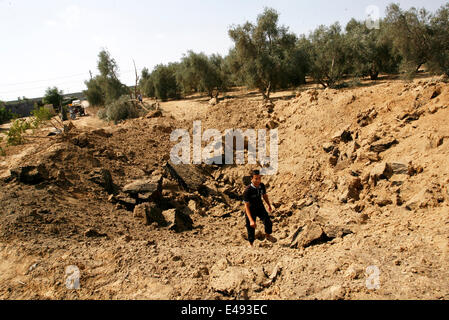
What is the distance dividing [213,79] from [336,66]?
35.5 feet

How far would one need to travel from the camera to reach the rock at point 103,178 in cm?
699

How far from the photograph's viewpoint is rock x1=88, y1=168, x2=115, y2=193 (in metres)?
6.99

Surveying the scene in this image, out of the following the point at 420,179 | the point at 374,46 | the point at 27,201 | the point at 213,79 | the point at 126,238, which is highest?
the point at 374,46

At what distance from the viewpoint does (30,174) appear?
6.31 meters

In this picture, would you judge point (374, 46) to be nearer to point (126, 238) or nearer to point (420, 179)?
point (420, 179)

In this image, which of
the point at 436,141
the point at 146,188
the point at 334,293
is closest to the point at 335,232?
the point at 334,293

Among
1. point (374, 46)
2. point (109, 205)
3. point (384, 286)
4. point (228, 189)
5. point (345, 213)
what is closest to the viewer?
point (384, 286)

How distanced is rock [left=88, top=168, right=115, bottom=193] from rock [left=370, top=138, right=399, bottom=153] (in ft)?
20.7

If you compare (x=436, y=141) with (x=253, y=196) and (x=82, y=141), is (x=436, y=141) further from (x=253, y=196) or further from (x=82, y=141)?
(x=82, y=141)

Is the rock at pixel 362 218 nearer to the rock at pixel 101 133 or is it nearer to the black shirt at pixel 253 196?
the black shirt at pixel 253 196

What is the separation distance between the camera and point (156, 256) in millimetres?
4258

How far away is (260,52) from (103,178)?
16.4 meters

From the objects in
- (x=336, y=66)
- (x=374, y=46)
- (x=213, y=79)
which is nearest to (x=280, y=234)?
(x=336, y=66)

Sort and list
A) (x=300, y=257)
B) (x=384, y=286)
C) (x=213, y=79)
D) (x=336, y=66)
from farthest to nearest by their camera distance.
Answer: (x=213, y=79), (x=336, y=66), (x=300, y=257), (x=384, y=286)
